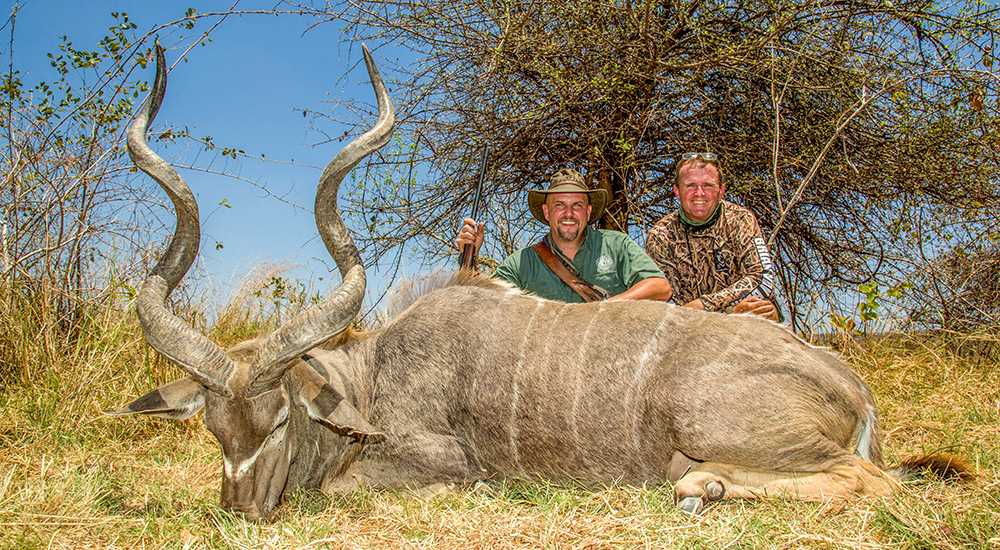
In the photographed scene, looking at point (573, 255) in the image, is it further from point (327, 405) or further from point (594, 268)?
point (327, 405)

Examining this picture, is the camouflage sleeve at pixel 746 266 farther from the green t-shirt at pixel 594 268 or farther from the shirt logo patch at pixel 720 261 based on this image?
the green t-shirt at pixel 594 268

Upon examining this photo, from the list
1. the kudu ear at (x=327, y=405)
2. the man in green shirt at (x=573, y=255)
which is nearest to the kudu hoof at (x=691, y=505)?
the kudu ear at (x=327, y=405)

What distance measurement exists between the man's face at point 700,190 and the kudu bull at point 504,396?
66.5 inches

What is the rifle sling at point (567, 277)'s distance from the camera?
13.8 feet

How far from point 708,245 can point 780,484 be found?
2.36 meters

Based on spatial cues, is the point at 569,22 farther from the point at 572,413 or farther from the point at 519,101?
the point at 572,413

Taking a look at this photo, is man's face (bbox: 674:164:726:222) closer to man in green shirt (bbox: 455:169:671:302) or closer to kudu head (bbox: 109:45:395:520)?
man in green shirt (bbox: 455:169:671:302)

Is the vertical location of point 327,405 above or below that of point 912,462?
above

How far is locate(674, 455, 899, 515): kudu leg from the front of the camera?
7.68 ft

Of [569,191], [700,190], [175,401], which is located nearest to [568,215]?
[569,191]

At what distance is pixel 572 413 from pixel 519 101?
3.91 m

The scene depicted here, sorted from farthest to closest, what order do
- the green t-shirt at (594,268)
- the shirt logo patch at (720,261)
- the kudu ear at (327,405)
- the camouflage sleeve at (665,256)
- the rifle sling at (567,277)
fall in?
the camouflage sleeve at (665,256) < the shirt logo patch at (720,261) < the green t-shirt at (594,268) < the rifle sling at (567,277) < the kudu ear at (327,405)

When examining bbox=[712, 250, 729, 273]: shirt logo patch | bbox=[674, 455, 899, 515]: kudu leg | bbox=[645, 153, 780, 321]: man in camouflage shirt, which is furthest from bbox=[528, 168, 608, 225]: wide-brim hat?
bbox=[674, 455, 899, 515]: kudu leg

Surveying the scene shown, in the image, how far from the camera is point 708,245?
4508 mm
